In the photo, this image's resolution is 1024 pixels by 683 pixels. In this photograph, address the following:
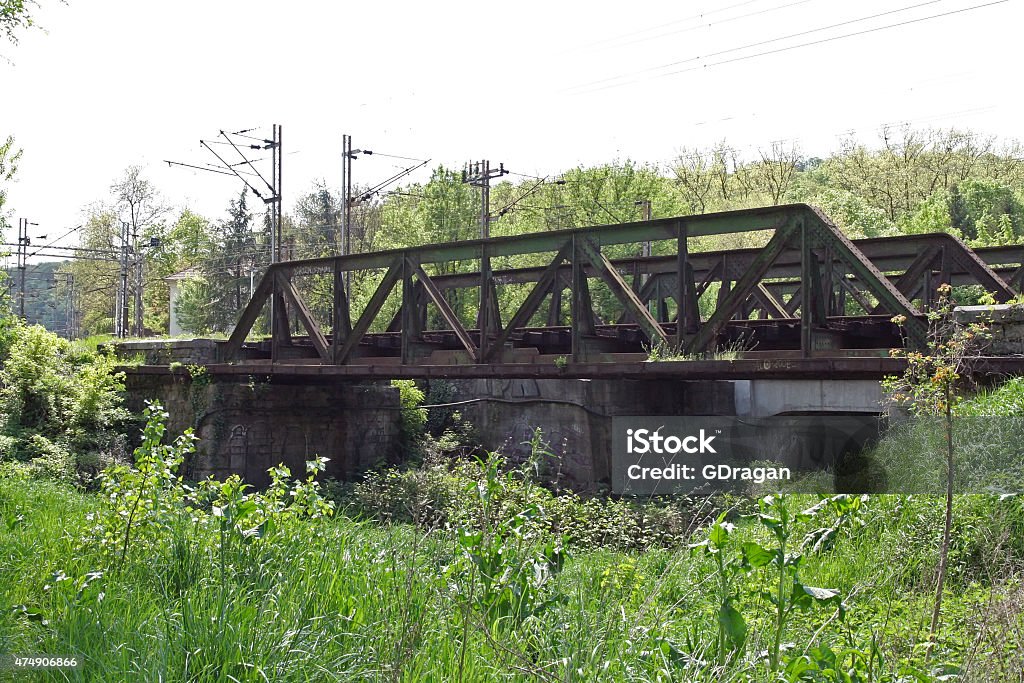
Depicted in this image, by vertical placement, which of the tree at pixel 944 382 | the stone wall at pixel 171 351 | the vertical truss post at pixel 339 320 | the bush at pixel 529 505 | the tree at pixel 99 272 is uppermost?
the tree at pixel 99 272

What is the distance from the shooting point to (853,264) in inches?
408

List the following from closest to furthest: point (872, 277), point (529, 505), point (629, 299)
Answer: point (529, 505)
point (872, 277)
point (629, 299)

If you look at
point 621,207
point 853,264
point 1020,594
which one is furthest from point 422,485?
point 621,207

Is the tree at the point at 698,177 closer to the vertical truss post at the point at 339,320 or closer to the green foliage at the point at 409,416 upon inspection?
the green foliage at the point at 409,416

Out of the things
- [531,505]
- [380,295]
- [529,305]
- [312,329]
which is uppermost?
[380,295]

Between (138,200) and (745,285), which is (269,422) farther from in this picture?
(138,200)

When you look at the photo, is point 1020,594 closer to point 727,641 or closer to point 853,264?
point 727,641
